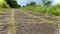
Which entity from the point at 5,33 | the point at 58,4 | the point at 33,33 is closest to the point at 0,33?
the point at 5,33

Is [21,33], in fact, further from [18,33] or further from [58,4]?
[58,4]

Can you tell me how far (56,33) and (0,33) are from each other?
1.01 meters

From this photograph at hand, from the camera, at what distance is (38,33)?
3.66 metres

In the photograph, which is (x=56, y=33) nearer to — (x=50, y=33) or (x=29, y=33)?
(x=50, y=33)

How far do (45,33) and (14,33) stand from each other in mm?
570

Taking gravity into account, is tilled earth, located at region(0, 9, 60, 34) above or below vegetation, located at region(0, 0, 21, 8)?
above

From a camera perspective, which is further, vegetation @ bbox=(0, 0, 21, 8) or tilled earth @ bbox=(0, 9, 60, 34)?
vegetation @ bbox=(0, 0, 21, 8)

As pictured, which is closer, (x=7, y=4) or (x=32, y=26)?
(x=32, y=26)

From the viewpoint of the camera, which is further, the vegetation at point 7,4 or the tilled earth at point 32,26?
the vegetation at point 7,4

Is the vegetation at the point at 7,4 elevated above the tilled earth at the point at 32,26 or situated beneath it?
situated beneath

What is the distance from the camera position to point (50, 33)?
12.0ft

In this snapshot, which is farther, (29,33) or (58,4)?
(58,4)

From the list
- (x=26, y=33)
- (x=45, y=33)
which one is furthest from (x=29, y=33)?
(x=45, y=33)

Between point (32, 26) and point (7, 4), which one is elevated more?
point (32, 26)
